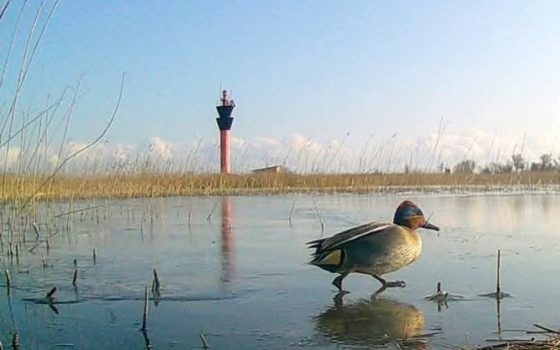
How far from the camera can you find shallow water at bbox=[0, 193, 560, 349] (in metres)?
3.79

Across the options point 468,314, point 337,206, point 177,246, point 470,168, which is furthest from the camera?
point 470,168

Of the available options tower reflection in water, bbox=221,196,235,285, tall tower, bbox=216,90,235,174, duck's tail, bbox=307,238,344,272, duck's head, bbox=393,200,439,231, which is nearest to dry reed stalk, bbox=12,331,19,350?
tower reflection in water, bbox=221,196,235,285

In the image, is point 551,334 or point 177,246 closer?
point 551,334

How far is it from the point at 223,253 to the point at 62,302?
269 cm

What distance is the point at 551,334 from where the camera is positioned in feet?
12.0

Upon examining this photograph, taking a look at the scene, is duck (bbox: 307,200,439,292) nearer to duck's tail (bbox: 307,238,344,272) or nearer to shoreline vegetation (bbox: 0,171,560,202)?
duck's tail (bbox: 307,238,344,272)

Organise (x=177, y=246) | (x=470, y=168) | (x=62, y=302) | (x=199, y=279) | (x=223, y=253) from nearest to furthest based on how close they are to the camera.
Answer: (x=62, y=302), (x=199, y=279), (x=223, y=253), (x=177, y=246), (x=470, y=168)

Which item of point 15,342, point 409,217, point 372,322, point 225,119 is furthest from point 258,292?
point 225,119

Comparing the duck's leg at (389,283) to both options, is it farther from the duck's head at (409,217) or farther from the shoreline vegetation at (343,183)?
the shoreline vegetation at (343,183)

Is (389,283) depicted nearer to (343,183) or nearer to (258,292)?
(258,292)

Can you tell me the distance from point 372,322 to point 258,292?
117 centimetres

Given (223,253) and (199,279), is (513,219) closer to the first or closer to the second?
(223,253)

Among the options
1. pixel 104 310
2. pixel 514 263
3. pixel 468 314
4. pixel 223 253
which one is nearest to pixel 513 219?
pixel 514 263

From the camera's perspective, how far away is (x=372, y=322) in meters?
4.12
